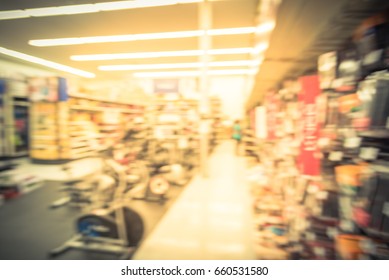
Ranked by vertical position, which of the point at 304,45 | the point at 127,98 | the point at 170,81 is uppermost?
the point at 170,81

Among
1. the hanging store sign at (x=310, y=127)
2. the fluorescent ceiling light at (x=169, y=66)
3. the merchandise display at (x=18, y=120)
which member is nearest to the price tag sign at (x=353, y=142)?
the hanging store sign at (x=310, y=127)

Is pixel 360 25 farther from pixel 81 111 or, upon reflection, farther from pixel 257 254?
pixel 81 111

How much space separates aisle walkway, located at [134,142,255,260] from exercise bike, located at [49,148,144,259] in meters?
0.13

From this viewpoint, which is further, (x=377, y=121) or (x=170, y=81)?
(x=170, y=81)

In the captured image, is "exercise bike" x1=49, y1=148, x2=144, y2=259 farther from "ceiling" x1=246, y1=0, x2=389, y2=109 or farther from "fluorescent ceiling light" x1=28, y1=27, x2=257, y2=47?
"fluorescent ceiling light" x1=28, y1=27, x2=257, y2=47

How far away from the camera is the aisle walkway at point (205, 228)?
1.71m

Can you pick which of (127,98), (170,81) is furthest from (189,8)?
(170,81)

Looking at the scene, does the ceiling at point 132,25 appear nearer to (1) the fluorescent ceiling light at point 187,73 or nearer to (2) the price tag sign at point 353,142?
(1) the fluorescent ceiling light at point 187,73

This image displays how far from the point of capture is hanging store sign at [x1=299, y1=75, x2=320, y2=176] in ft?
4.27

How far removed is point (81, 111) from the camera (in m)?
5.92

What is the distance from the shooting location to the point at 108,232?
1887 millimetres

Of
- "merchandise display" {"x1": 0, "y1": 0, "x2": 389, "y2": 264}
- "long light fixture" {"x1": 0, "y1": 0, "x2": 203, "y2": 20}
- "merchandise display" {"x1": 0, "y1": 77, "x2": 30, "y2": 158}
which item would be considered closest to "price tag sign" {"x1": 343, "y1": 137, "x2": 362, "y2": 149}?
"merchandise display" {"x1": 0, "y1": 0, "x2": 389, "y2": 264}

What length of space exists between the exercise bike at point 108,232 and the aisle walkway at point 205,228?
0.44ft
